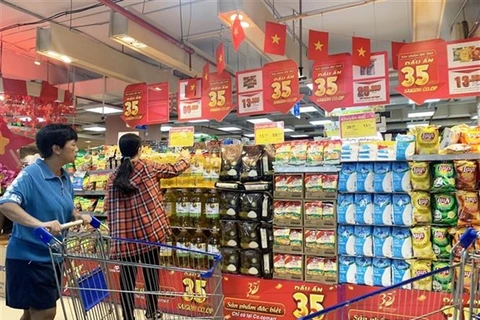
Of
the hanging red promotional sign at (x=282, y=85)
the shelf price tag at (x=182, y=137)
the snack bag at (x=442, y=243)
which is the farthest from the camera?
the hanging red promotional sign at (x=282, y=85)

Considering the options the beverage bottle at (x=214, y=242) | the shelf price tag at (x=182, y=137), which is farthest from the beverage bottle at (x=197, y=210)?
the shelf price tag at (x=182, y=137)

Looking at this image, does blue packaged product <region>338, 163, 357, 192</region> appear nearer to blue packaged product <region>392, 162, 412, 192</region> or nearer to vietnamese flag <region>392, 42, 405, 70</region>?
blue packaged product <region>392, 162, 412, 192</region>

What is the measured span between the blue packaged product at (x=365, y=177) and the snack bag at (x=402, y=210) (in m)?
0.26

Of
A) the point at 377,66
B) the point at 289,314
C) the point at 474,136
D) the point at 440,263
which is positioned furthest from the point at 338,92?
the point at 289,314

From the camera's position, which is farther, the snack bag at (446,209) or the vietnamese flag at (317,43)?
the vietnamese flag at (317,43)

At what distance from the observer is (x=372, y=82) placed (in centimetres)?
501

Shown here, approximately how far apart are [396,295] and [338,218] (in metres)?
0.87

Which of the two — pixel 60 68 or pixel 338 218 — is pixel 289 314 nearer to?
pixel 338 218

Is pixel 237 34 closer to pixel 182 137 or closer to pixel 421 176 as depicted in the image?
pixel 182 137

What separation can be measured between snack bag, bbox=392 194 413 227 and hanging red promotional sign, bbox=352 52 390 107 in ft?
5.28

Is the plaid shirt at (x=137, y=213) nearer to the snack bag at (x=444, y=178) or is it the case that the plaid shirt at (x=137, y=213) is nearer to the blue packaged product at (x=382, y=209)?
the blue packaged product at (x=382, y=209)

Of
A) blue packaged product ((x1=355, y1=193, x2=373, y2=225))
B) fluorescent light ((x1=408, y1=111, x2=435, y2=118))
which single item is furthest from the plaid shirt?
fluorescent light ((x1=408, y1=111, x2=435, y2=118))

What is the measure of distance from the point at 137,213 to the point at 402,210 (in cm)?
242

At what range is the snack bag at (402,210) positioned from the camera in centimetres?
367
